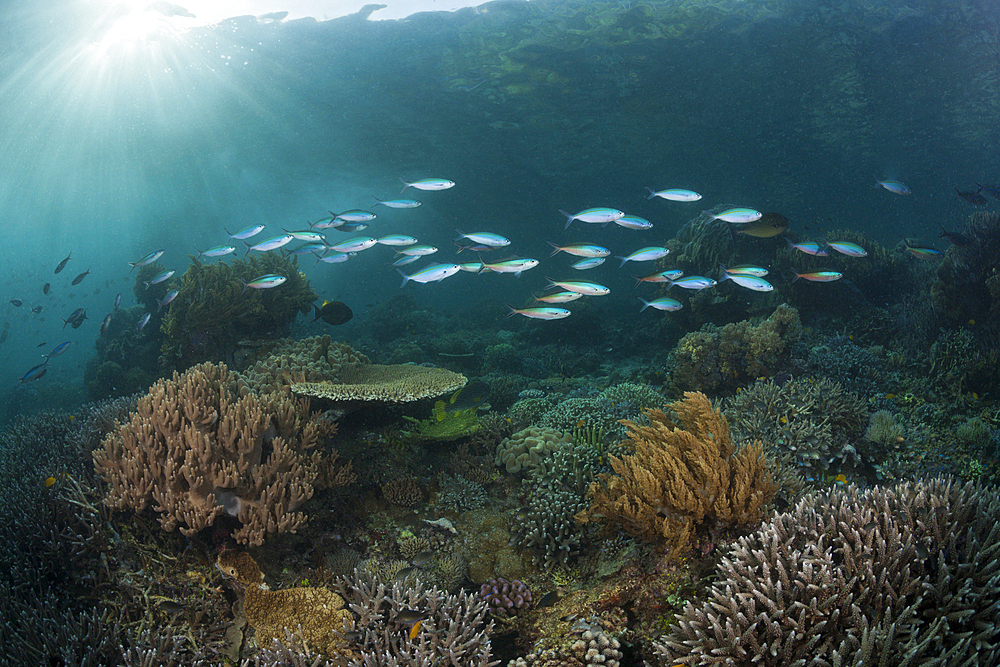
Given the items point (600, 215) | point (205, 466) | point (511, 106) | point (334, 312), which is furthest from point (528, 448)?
point (511, 106)

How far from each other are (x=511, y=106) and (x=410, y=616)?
25.4m

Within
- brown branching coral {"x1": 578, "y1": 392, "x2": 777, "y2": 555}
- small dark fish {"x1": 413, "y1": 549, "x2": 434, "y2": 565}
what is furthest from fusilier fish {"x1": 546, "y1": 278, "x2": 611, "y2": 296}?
small dark fish {"x1": 413, "y1": 549, "x2": 434, "y2": 565}

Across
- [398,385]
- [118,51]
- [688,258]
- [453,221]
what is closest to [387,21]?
[118,51]

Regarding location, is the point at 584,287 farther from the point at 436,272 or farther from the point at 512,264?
the point at 436,272

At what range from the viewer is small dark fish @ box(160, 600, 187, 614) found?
3468mm

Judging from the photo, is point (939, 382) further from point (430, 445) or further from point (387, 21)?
point (387, 21)

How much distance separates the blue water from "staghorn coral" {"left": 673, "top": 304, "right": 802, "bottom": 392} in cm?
986

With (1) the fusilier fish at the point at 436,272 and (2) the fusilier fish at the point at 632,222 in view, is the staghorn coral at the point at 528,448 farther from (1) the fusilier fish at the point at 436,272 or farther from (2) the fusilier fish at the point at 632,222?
(2) the fusilier fish at the point at 632,222

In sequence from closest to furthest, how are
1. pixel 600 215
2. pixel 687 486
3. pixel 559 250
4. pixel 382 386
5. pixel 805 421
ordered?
pixel 687 486 → pixel 805 421 → pixel 382 386 → pixel 600 215 → pixel 559 250

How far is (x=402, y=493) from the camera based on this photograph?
521 cm

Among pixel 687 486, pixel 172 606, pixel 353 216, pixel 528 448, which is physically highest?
pixel 353 216

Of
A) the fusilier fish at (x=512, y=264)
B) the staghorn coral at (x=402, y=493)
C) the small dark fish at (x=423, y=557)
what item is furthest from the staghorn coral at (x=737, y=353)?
the small dark fish at (x=423, y=557)

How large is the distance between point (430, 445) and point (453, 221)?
43.6 meters

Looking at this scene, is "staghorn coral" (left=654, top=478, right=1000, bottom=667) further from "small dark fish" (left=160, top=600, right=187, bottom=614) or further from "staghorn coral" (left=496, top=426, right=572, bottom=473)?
"small dark fish" (left=160, top=600, right=187, bottom=614)
